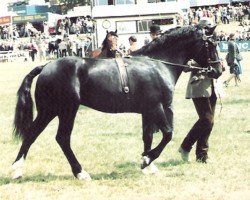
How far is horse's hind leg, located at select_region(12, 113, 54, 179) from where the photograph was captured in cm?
830

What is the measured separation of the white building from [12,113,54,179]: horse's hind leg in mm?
44861

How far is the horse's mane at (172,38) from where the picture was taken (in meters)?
8.73

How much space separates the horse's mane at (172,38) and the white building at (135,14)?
4436 centimetres

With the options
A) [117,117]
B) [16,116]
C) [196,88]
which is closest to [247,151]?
[196,88]

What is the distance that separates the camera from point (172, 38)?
28.7ft

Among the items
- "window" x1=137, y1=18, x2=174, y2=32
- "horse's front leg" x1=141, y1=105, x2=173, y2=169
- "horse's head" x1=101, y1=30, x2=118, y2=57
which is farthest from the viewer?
"window" x1=137, y1=18, x2=174, y2=32

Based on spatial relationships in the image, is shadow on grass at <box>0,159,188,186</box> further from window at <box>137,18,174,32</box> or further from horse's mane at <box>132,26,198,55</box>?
window at <box>137,18,174,32</box>

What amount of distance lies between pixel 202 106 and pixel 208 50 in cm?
90

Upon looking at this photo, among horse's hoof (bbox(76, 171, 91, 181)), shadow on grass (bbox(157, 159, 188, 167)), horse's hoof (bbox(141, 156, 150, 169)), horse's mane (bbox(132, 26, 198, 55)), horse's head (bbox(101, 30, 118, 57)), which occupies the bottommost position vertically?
shadow on grass (bbox(157, 159, 188, 167))

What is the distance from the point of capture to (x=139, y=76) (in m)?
8.31

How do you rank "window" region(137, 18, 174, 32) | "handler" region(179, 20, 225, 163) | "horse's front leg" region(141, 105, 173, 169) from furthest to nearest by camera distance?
"window" region(137, 18, 174, 32) → "handler" region(179, 20, 225, 163) → "horse's front leg" region(141, 105, 173, 169)

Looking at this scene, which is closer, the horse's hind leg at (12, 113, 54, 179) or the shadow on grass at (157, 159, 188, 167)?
the horse's hind leg at (12, 113, 54, 179)

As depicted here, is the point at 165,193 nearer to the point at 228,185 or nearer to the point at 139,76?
the point at 228,185

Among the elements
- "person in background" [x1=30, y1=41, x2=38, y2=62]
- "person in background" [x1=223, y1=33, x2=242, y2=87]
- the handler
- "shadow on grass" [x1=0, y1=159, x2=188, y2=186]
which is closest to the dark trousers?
the handler
